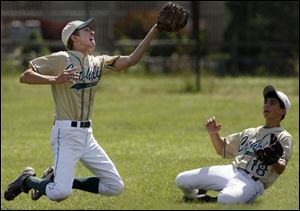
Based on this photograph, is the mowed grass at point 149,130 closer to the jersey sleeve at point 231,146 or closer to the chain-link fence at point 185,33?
the jersey sleeve at point 231,146

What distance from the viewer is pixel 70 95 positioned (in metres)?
8.16

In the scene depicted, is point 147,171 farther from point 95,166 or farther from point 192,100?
point 192,100

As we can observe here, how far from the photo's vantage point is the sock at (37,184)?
8281 millimetres

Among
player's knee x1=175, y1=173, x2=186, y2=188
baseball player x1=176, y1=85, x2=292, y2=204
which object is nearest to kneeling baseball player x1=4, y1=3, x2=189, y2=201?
player's knee x1=175, y1=173, x2=186, y2=188

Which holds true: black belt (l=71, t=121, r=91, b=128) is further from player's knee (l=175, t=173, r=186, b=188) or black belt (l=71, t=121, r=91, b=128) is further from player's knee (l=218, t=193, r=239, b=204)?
player's knee (l=218, t=193, r=239, b=204)

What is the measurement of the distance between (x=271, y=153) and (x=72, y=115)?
1746 millimetres

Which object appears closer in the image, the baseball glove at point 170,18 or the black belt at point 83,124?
the black belt at point 83,124

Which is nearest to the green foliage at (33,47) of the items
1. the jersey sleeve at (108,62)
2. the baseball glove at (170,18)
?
the jersey sleeve at (108,62)

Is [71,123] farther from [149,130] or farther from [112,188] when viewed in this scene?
[149,130]

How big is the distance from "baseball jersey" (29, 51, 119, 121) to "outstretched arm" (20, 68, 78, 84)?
14 centimetres

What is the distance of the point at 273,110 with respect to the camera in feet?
27.3

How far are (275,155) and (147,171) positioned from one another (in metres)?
3.40

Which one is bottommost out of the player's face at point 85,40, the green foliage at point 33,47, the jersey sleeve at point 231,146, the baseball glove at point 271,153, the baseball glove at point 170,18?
the green foliage at point 33,47

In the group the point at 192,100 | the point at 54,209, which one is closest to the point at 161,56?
the point at 192,100
